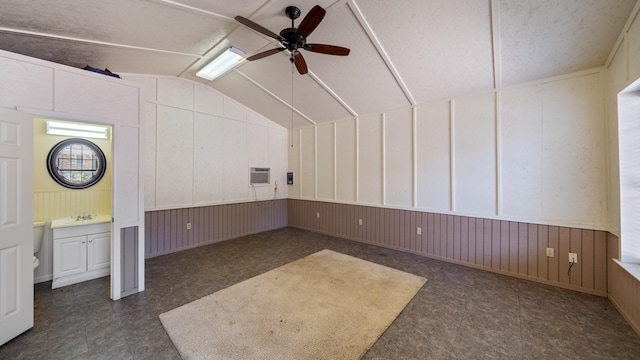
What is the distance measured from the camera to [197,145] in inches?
186

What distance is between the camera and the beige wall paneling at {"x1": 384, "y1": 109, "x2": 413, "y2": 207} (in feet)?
14.5

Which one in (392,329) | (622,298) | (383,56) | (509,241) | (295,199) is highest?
(383,56)

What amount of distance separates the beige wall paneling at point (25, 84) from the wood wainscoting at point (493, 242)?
4.85 meters

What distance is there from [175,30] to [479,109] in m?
4.42

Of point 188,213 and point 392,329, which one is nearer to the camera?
point 392,329

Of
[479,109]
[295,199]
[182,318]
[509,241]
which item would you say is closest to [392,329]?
[182,318]

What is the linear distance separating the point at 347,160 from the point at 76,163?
4.72 metres

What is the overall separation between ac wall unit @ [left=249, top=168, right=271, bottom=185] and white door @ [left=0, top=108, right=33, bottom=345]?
369cm

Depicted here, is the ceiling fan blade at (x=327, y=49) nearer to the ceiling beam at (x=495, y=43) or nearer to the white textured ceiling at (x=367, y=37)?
the white textured ceiling at (x=367, y=37)

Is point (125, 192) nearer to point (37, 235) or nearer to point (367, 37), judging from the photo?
point (37, 235)

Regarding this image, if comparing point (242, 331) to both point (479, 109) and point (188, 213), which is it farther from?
point (479, 109)

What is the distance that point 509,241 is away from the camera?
3.43 meters

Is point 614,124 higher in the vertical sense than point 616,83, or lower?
lower

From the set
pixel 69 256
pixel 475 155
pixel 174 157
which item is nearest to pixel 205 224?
pixel 174 157
